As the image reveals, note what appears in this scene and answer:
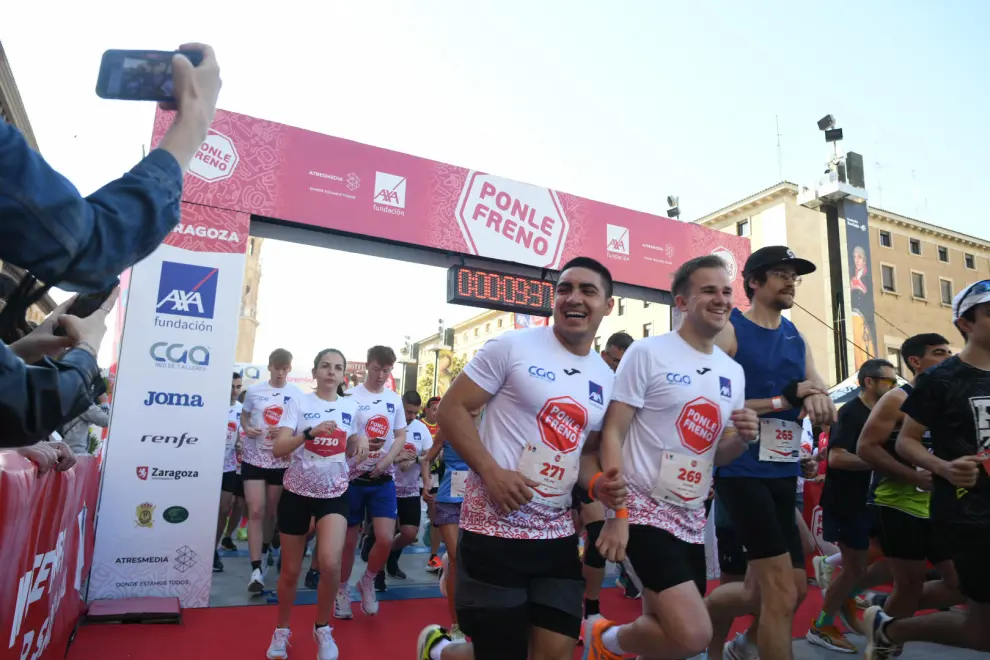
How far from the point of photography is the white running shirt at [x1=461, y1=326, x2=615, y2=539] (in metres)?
2.57

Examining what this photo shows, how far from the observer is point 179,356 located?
5926 mm

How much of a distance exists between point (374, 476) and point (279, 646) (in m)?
1.68

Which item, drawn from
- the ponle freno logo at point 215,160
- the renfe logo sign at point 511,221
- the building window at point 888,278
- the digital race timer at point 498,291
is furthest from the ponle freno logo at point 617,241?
the building window at point 888,278

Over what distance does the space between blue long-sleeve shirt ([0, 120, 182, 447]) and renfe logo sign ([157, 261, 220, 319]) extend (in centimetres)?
516

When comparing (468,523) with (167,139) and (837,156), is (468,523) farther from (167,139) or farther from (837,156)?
(837,156)

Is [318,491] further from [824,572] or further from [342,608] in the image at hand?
[824,572]

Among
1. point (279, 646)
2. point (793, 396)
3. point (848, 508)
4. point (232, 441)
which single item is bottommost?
point (279, 646)

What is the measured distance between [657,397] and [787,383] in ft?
3.27

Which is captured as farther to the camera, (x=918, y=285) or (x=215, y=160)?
(x=918, y=285)

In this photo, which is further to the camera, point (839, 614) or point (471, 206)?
point (471, 206)

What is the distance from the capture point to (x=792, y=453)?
3352mm

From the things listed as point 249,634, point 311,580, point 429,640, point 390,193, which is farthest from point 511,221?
point 429,640

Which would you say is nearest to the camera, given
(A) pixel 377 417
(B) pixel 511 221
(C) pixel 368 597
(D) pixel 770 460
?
(D) pixel 770 460

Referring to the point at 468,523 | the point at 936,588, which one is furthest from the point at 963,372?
the point at 468,523
